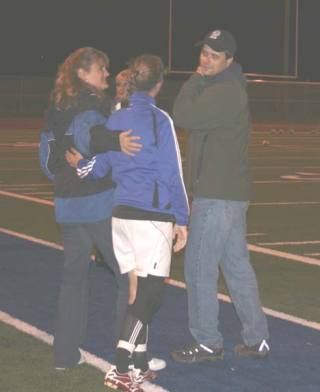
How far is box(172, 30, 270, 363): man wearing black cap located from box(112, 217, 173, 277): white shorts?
61cm

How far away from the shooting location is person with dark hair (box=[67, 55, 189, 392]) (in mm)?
6113

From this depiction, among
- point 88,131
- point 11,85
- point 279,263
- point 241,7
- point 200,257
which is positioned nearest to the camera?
point 88,131

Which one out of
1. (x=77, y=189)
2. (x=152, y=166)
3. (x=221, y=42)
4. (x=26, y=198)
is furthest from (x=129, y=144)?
(x=26, y=198)

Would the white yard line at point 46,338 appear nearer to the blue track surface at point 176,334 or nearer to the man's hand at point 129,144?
the blue track surface at point 176,334

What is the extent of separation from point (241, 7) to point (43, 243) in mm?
37597

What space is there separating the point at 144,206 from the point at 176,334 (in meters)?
1.74

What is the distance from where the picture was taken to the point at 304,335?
7.57 metres

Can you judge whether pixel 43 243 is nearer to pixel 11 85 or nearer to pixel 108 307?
pixel 108 307

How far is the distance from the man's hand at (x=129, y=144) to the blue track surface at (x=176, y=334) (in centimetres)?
130

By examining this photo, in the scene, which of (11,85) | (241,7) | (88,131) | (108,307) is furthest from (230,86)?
(241,7)

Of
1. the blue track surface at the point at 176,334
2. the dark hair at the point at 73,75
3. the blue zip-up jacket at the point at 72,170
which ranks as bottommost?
the blue track surface at the point at 176,334

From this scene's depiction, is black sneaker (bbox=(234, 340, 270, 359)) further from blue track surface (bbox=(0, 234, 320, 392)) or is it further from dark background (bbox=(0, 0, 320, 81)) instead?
dark background (bbox=(0, 0, 320, 81))

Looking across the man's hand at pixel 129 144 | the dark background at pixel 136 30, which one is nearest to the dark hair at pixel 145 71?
the man's hand at pixel 129 144

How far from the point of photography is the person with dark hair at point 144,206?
20.1ft
